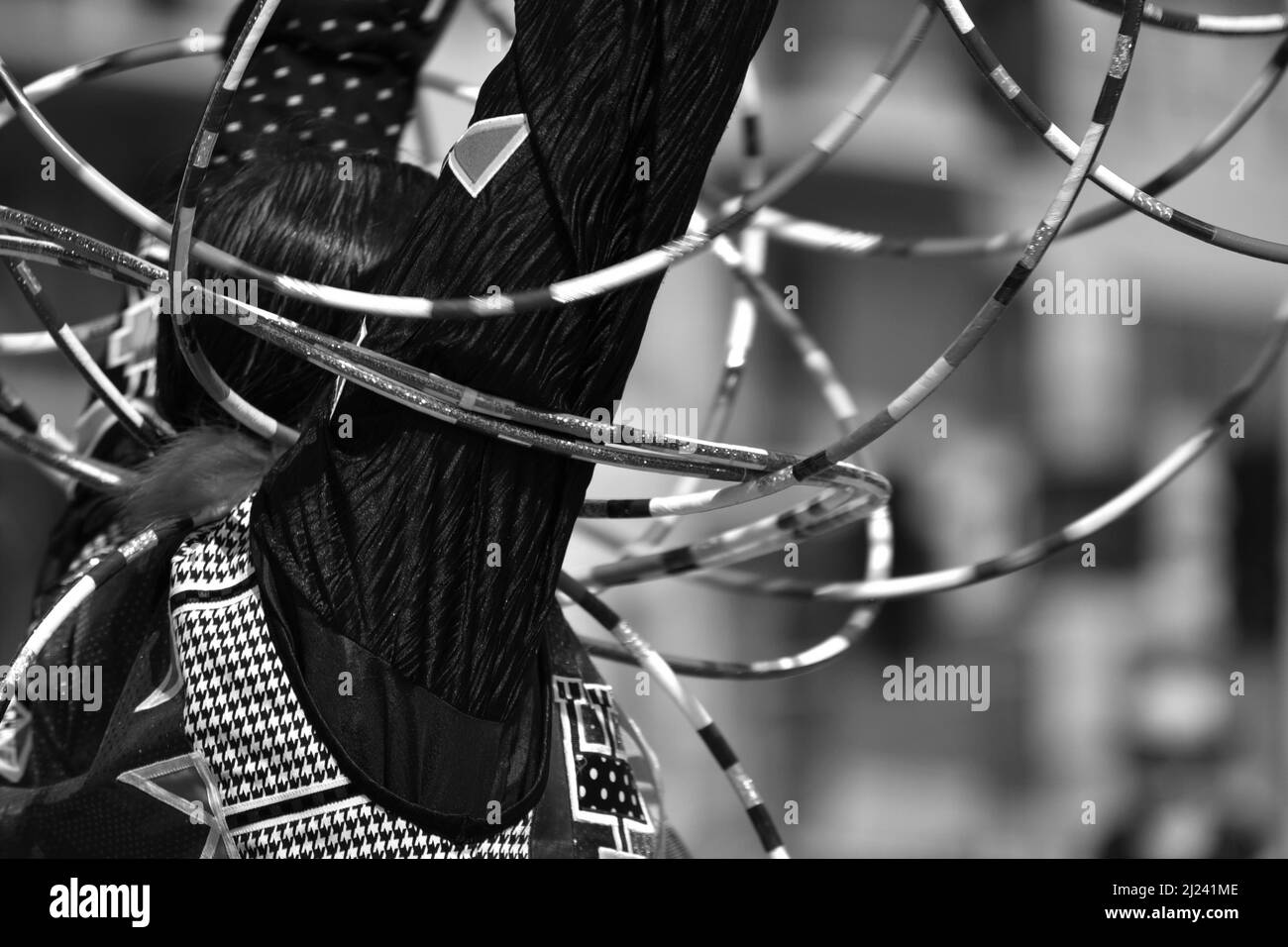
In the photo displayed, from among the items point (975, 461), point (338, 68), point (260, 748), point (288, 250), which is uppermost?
point (338, 68)

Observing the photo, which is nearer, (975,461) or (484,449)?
(484,449)

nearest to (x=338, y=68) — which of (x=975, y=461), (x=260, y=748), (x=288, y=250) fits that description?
(x=288, y=250)

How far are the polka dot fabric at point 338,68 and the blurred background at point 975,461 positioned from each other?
61.9 inches

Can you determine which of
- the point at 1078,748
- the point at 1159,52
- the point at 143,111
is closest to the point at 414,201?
the point at 143,111

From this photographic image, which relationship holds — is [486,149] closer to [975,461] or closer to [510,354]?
[510,354]

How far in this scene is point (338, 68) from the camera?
0.97 metres

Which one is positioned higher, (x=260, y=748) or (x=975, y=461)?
(x=975, y=461)

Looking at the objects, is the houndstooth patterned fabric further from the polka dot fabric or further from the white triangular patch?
the polka dot fabric

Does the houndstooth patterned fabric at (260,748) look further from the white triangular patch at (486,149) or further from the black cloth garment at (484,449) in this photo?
the white triangular patch at (486,149)

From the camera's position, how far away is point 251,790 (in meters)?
0.60

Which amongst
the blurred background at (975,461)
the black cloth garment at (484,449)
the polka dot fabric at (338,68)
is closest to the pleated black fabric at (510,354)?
the black cloth garment at (484,449)

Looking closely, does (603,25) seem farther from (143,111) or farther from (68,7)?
(68,7)

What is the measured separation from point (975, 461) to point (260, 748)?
4339 millimetres

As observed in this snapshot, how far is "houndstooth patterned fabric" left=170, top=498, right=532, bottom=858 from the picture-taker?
59 cm
